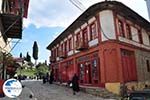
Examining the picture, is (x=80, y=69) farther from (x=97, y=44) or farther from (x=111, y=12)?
(x=111, y=12)

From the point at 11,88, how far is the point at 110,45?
11533mm

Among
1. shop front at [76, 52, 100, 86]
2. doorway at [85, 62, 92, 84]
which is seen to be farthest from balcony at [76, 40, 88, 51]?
doorway at [85, 62, 92, 84]

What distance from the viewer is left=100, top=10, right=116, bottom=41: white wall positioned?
17.6m

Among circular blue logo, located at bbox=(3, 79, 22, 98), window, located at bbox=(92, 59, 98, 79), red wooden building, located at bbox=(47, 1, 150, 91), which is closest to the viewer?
circular blue logo, located at bbox=(3, 79, 22, 98)

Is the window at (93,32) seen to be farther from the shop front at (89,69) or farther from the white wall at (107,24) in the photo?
the shop front at (89,69)

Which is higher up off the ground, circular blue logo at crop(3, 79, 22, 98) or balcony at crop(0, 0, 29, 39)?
balcony at crop(0, 0, 29, 39)

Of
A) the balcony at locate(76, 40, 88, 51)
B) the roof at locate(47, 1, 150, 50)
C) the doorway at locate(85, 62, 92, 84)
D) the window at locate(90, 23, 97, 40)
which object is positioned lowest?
the doorway at locate(85, 62, 92, 84)

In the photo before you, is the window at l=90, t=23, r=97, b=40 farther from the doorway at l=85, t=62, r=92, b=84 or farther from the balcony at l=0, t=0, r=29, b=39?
the balcony at l=0, t=0, r=29, b=39

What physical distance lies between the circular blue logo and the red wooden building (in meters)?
11.2

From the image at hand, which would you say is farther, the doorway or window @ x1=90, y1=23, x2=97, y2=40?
the doorway

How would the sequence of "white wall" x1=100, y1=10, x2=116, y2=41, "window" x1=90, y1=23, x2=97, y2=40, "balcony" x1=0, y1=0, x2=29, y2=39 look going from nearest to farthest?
1. "balcony" x1=0, y1=0, x2=29, y2=39
2. "white wall" x1=100, y1=10, x2=116, y2=41
3. "window" x1=90, y1=23, x2=97, y2=40

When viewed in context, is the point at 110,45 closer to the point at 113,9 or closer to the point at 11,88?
the point at 113,9

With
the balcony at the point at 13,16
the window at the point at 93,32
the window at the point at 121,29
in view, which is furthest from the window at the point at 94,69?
the balcony at the point at 13,16

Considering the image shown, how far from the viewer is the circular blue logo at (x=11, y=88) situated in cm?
686
